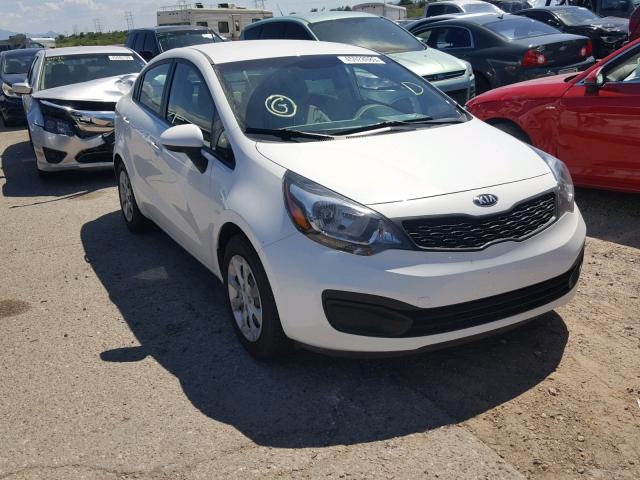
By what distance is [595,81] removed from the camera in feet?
18.5

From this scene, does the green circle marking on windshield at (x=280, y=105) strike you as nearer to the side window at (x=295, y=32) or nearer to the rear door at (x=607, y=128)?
the rear door at (x=607, y=128)

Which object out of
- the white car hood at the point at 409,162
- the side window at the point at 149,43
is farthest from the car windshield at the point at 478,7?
the white car hood at the point at 409,162

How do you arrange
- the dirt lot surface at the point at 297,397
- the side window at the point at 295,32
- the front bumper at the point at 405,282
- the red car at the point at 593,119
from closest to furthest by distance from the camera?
1. the dirt lot surface at the point at 297,397
2. the front bumper at the point at 405,282
3. the red car at the point at 593,119
4. the side window at the point at 295,32

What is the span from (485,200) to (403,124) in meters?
1.12

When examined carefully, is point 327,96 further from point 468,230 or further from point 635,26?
point 635,26

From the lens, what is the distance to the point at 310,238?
10.4 feet

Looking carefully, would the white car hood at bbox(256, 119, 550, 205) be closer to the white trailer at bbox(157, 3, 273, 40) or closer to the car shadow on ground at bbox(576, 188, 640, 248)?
the car shadow on ground at bbox(576, 188, 640, 248)

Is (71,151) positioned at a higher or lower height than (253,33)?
lower

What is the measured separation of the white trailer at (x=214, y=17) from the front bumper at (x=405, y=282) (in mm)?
23089

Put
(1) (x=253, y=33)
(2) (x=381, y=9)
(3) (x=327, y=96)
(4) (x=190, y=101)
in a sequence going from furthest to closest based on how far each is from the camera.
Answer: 1. (2) (x=381, y=9)
2. (1) (x=253, y=33)
3. (4) (x=190, y=101)
4. (3) (x=327, y=96)

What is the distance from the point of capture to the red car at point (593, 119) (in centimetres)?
540

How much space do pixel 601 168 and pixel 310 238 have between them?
3.48m

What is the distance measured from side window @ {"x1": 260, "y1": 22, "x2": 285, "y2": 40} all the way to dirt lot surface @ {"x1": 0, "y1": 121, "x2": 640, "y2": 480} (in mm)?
6240

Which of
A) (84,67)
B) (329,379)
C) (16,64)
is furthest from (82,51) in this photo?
(329,379)
